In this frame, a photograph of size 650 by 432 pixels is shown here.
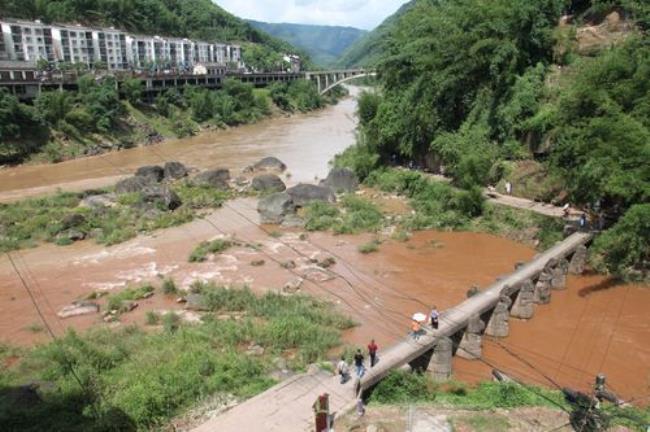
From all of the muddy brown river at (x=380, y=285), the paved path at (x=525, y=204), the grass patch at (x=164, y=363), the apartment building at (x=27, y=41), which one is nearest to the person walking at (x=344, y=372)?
the grass patch at (x=164, y=363)

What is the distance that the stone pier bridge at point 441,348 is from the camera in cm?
1288

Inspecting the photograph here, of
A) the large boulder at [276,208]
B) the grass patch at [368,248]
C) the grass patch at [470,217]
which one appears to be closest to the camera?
the grass patch at [470,217]

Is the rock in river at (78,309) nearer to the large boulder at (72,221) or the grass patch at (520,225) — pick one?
the large boulder at (72,221)

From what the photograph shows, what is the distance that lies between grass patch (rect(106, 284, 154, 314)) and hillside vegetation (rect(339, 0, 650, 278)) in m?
19.5

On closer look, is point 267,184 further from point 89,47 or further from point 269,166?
point 89,47

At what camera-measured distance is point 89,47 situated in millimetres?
100750

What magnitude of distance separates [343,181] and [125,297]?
2157 centimetres

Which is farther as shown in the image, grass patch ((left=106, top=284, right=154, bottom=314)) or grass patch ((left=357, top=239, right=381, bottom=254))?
grass patch ((left=357, top=239, right=381, bottom=254))

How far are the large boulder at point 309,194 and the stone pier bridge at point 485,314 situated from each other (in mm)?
17160

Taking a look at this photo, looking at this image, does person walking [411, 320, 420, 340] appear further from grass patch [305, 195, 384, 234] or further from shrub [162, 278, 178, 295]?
grass patch [305, 195, 384, 234]

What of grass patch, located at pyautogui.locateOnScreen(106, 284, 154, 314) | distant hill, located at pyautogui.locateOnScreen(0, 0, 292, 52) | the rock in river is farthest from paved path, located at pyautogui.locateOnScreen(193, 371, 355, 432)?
distant hill, located at pyautogui.locateOnScreen(0, 0, 292, 52)

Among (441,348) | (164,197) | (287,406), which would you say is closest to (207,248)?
(164,197)

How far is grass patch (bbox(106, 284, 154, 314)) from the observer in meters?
21.9

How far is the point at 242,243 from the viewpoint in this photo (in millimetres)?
30016
